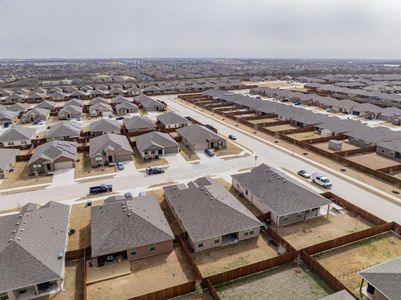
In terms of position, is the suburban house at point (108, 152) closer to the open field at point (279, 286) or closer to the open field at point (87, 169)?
the open field at point (87, 169)

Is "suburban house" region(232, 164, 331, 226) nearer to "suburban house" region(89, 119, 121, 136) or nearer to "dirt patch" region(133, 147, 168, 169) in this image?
"dirt patch" region(133, 147, 168, 169)

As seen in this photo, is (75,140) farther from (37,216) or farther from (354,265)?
(354,265)

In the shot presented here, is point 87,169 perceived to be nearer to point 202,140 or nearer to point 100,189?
point 100,189

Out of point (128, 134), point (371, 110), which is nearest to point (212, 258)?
point (128, 134)

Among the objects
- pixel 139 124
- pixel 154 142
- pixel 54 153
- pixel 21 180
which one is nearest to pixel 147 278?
pixel 21 180

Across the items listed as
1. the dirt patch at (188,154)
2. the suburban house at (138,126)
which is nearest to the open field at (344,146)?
the dirt patch at (188,154)
